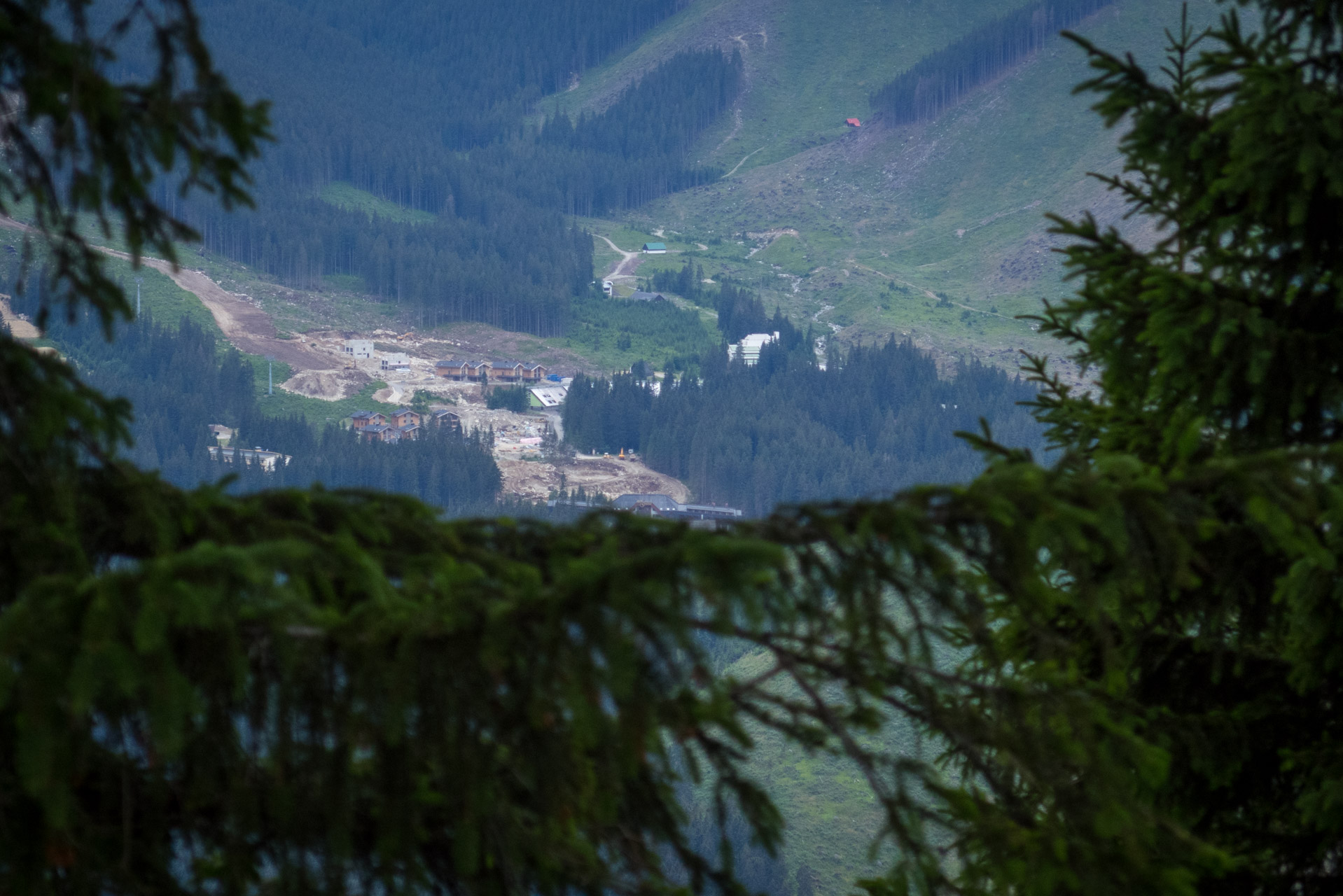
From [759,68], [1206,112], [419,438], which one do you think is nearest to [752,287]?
[419,438]

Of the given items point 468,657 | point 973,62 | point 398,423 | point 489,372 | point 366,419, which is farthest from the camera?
point 973,62

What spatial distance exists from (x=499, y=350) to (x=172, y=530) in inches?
4847

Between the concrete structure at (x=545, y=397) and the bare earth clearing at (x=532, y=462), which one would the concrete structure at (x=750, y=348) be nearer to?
the concrete structure at (x=545, y=397)

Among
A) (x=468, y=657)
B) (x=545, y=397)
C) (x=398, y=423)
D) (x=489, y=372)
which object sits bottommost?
(x=468, y=657)

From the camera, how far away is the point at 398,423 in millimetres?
100062

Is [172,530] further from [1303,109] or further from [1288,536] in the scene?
[1303,109]

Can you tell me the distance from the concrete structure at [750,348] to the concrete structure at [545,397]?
66.7ft

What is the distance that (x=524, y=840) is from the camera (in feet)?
7.48

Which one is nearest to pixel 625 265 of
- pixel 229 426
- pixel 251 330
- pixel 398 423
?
pixel 251 330

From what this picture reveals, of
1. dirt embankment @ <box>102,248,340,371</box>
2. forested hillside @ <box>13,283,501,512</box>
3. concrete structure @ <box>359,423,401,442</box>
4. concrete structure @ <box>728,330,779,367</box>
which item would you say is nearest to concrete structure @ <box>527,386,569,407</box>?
forested hillside @ <box>13,283,501,512</box>

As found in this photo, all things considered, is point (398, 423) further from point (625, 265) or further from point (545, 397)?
point (625, 265)

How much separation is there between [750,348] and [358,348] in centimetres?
4444

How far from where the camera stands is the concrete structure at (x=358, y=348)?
11379 cm

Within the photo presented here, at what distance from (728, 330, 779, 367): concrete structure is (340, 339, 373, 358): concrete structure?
132ft
